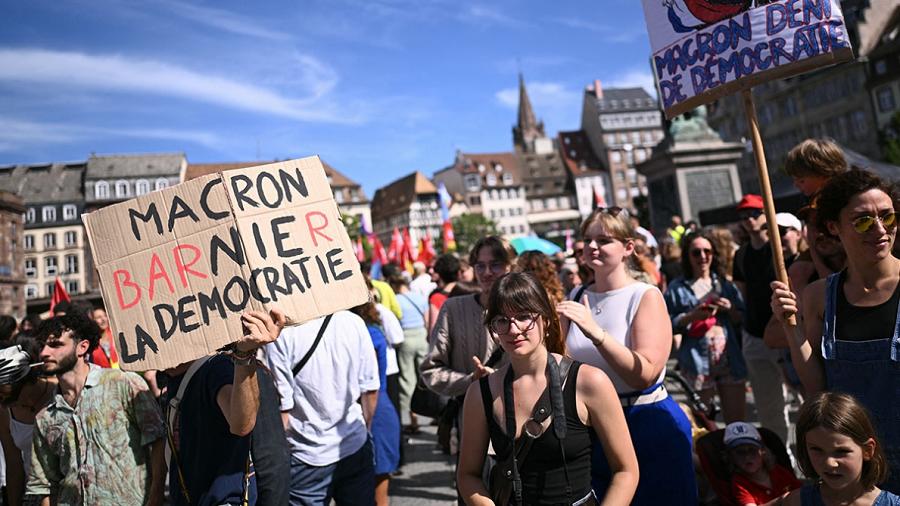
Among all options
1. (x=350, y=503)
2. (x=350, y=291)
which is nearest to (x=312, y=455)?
(x=350, y=503)

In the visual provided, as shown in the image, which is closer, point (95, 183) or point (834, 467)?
point (834, 467)

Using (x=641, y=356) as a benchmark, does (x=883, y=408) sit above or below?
below

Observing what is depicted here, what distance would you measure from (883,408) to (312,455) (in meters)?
2.54

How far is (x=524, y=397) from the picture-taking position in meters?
2.54

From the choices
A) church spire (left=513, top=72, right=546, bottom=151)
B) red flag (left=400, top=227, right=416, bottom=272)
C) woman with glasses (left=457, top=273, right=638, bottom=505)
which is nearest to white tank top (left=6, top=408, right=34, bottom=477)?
woman with glasses (left=457, top=273, right=638, bottom=505)

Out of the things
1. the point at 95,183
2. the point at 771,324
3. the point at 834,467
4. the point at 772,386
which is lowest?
the point at 772,386

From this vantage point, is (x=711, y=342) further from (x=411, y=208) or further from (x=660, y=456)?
(x=411, y=208)

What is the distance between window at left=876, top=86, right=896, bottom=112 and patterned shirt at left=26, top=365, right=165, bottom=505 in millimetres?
53611

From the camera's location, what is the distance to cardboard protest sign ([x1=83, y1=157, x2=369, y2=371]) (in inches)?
105

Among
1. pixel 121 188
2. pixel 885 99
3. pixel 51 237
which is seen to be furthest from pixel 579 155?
pixel 51 237

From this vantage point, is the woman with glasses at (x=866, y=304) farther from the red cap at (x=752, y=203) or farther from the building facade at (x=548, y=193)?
the building facade at (x=548, y=193)

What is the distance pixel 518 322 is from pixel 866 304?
1279 mm

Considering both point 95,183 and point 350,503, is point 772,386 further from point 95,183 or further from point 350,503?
point 95,183

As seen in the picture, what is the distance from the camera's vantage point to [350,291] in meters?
2.84
